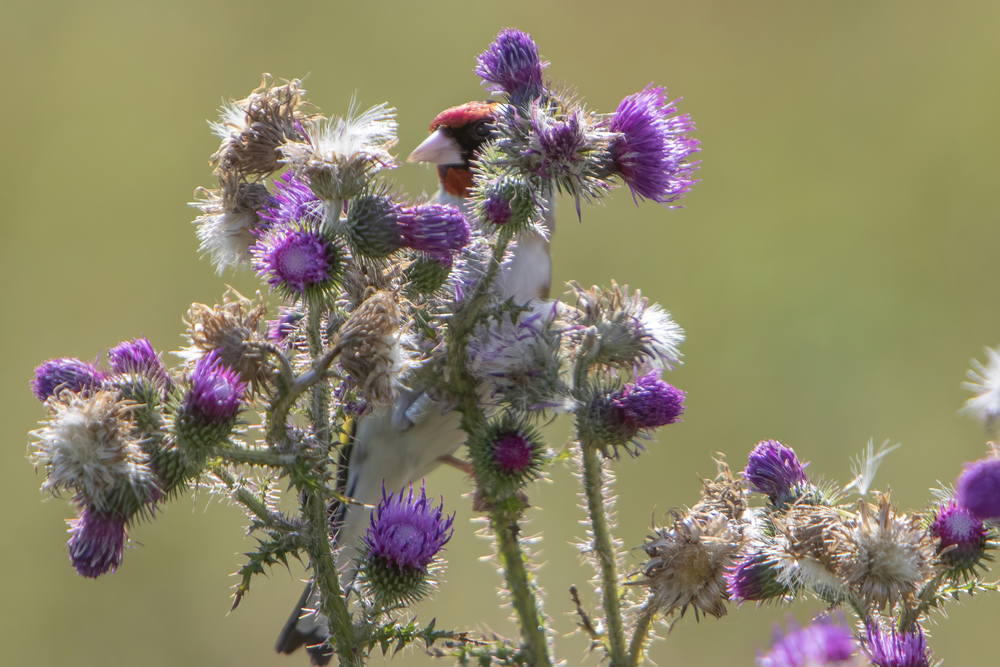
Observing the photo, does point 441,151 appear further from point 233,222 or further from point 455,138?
point 233,222

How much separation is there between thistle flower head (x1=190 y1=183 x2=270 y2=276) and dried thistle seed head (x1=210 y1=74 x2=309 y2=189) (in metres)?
0.05

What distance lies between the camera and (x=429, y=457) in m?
2.67

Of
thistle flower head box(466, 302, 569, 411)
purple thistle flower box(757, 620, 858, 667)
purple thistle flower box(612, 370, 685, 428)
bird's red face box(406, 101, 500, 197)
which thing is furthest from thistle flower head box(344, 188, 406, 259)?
bird's red face box(406, 101, 500, 197)

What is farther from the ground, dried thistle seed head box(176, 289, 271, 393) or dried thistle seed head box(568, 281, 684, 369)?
dried thistle seed head box(568, 281, 684, 369)

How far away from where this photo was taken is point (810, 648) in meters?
0.96

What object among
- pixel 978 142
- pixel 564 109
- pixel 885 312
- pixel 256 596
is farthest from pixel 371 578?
pixel 978 142

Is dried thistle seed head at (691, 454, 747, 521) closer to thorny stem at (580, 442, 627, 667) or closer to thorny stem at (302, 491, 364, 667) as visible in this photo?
thorny stem at (580, 442, 627, 667)

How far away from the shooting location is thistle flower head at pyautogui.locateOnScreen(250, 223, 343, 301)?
4.28 ft

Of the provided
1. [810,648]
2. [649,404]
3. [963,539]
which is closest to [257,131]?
[649,404]

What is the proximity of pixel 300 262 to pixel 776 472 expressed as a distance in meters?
0.86

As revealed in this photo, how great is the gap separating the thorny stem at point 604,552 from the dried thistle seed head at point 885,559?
426 mm

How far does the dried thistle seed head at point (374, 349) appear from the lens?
1.28 meters

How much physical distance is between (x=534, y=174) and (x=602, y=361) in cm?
43

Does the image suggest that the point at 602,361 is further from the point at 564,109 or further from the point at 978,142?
the point at 978,142
